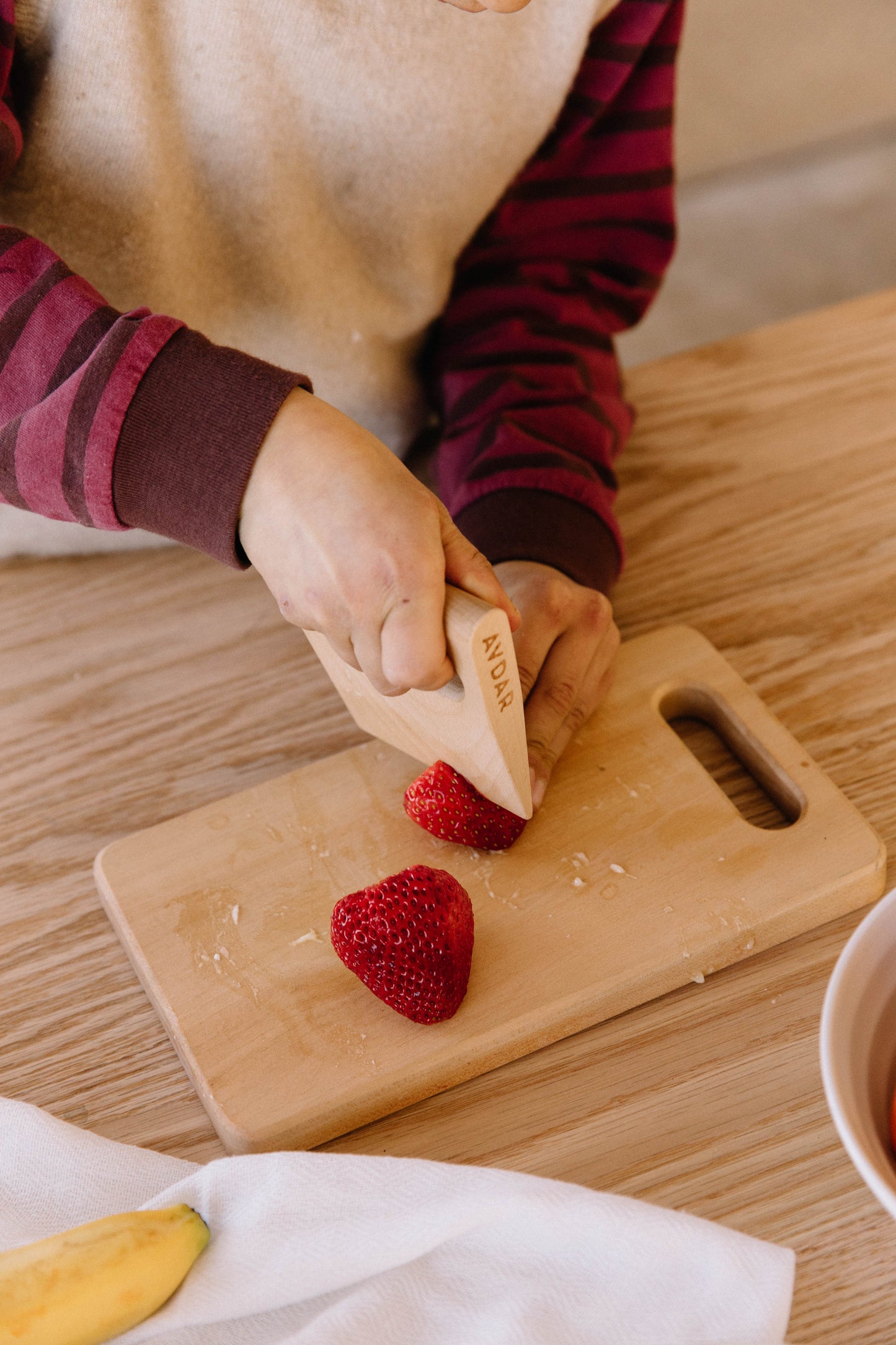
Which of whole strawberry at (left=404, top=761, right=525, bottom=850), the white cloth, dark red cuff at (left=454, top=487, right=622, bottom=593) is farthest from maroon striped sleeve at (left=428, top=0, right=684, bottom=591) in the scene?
the white cloth

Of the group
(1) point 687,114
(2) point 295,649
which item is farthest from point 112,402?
(1) point 687,114

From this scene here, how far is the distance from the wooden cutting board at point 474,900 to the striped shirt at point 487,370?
0.18m

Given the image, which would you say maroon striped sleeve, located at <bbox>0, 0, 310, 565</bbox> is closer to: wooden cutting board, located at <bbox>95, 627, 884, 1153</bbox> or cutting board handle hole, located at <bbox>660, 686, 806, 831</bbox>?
wooden cutting board, located at <bbox>95, 627, 884, 1153</bbox>

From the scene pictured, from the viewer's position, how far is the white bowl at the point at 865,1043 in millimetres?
450

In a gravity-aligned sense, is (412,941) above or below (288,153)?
below

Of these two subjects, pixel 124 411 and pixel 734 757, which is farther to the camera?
pixel 734 757

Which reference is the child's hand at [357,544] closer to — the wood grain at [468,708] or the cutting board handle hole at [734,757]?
the wood grain at [468,708]

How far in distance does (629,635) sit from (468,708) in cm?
27

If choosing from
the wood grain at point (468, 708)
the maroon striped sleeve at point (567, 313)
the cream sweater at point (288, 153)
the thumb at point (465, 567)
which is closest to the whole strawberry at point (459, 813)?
the wood grain at point (468, 708)

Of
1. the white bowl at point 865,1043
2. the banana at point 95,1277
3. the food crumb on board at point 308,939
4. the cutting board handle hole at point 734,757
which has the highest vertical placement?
the white bowl at point 865,1043

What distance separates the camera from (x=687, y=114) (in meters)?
2.61

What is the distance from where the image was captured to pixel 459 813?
70cm

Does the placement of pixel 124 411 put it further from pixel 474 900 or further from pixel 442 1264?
pixel 442 1264

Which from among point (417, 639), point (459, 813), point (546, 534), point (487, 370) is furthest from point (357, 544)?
point (487, 370)
